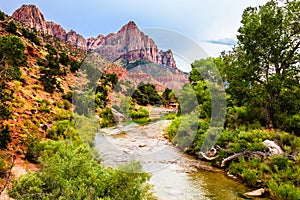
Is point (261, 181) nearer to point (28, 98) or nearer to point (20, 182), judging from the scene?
point (20, 182)

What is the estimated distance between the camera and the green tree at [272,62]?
49.3 ft

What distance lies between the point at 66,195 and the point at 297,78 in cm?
1437

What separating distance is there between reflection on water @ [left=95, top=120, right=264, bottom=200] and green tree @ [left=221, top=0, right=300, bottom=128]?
5418 millimetres

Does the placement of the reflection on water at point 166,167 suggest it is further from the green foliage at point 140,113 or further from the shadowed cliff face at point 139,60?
the green foliage at point 140,113

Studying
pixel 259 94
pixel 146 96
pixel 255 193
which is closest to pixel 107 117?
pixel 146 96

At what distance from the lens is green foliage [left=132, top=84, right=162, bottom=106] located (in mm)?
27875

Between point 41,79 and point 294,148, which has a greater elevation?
point 41,79

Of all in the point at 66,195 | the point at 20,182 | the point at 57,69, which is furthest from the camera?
the point at 57,69

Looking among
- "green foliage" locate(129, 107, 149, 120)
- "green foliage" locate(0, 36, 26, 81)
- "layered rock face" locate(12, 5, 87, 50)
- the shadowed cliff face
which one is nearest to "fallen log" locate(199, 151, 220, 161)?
the shadowed cliff face

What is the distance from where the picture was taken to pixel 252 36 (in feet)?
50.7

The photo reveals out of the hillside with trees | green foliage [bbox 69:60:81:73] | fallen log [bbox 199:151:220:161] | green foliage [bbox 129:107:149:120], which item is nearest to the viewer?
the hillside with trees

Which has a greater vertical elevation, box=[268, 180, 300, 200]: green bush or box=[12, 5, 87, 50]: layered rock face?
box=[12, 5, 87, 50]: layered rock face

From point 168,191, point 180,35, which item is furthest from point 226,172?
point 180,35

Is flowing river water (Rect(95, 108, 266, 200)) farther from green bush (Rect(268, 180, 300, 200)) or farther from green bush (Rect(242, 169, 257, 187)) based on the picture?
green bush (Rect(268, 180, 300, 200))
